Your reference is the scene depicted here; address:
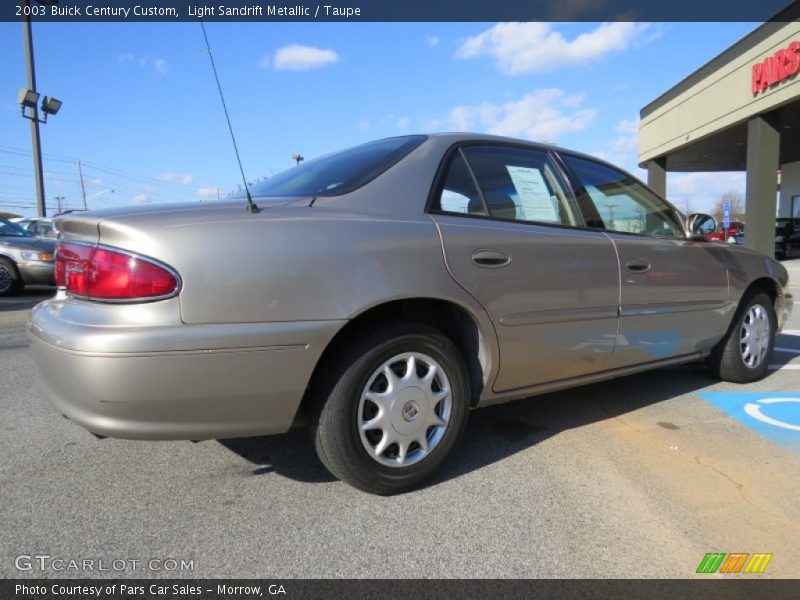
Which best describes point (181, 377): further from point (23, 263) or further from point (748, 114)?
point (748, 114)

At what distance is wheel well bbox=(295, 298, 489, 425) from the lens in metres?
2.37

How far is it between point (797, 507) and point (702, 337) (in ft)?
5.43

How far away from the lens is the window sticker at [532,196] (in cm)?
302

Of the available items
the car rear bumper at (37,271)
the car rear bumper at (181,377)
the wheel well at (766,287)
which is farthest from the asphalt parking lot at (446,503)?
the car rear bumper at (37,271)

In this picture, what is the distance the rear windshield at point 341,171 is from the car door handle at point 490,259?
58 centimetres

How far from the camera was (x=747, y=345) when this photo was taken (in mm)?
4336

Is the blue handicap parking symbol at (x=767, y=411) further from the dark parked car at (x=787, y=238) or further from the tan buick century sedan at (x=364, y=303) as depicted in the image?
the dark parked car at (x=787, y=238)

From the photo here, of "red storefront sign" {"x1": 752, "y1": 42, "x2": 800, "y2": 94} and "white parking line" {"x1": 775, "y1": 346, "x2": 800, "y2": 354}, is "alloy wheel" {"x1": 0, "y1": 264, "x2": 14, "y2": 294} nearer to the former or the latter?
"white parking line" {"x1": 775, "y1": 346, "x2": 800, "y2": 354}

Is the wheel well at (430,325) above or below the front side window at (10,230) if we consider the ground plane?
below

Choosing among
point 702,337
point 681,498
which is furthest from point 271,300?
point 702,337

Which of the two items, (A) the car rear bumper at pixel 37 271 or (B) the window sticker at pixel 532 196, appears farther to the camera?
(A) the car rear bumper at pixel 37 271

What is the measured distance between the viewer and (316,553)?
6.77ft

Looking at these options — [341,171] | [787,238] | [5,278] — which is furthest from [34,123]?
[787,238]

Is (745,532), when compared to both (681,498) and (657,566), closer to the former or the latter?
(681,498)
